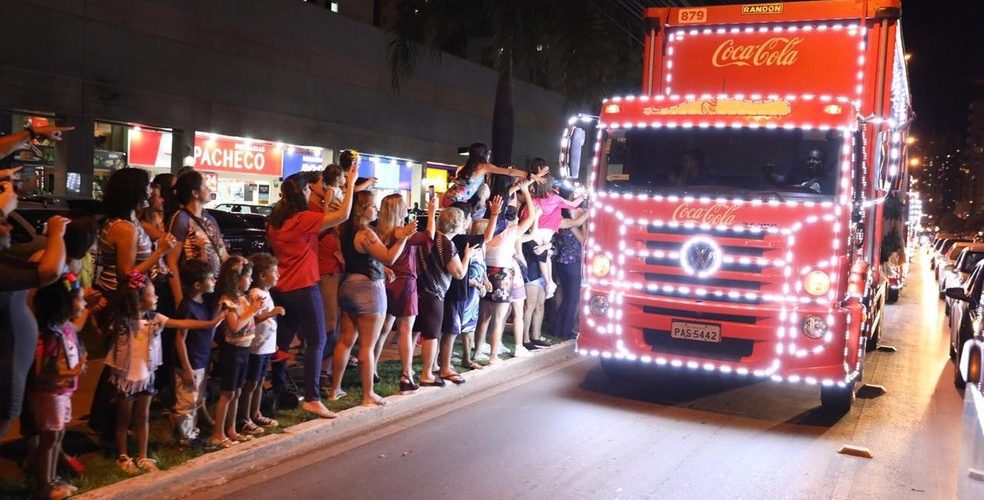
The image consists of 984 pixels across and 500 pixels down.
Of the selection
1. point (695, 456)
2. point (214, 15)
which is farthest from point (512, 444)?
point (214, 15)

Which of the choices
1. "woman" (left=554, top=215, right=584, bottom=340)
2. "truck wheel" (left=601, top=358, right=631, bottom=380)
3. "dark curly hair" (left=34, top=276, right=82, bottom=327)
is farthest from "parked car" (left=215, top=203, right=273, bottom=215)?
"dark curly hair" (left=34, top=276, right=82, bottom=327)

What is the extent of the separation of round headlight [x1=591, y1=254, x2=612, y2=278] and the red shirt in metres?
2.85

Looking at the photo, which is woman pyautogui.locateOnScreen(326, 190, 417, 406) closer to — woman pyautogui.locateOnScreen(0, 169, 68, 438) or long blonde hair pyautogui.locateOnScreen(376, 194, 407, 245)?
long blonde hair pyautogui.locateOnScreen(376, 194, 407, 245)

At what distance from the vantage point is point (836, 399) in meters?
8.15

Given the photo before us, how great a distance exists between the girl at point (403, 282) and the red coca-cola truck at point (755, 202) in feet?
5.70

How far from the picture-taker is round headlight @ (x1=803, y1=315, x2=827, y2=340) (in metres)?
7.53

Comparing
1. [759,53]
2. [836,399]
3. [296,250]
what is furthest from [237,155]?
[836,399]

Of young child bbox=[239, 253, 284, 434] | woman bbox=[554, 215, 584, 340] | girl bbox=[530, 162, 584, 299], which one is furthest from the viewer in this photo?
woman bbox=[554, 215, 584, 340]

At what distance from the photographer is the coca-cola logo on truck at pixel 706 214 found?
25.4ft

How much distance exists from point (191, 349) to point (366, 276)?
5.98ft

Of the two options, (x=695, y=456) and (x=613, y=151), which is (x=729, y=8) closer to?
(x=613, y=151)

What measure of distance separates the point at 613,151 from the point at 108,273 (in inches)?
195

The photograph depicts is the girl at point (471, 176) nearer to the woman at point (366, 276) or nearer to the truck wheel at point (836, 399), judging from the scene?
the woman at point (366, 276)

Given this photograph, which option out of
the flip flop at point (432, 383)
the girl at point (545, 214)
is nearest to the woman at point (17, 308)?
the flip flop at point (432, 383)
